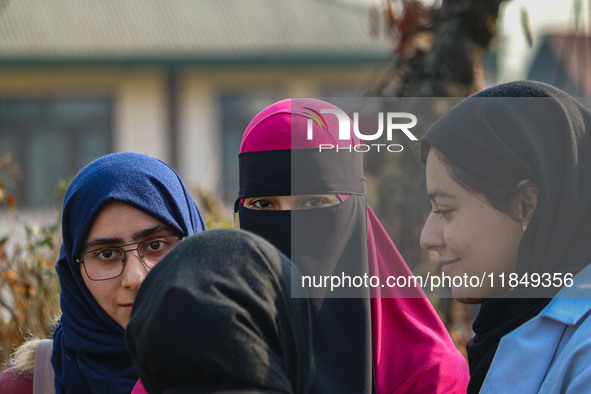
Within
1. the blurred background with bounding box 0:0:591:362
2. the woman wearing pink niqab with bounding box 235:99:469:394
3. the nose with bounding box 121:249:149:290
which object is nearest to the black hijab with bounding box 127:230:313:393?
the woman wearing pink niqab with bounding box 235:99:469:394

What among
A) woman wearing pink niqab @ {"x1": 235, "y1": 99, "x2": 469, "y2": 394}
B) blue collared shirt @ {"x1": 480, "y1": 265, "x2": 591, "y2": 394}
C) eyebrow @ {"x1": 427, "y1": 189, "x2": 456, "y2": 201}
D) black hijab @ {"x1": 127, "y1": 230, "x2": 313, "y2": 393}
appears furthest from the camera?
woman wearing pink niqab @ {"x1": 235, "y1": 99, "x2": 469, "y2": 394}

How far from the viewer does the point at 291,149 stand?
7.06 feet

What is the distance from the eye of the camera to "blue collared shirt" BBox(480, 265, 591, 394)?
1.53 meters

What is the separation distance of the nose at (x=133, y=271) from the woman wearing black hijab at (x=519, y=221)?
0.79 metres

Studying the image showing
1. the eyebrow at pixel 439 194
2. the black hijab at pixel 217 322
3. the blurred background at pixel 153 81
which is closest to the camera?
the black hijab at pixel 217 322

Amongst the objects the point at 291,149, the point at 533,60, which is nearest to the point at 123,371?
the point at 291,149

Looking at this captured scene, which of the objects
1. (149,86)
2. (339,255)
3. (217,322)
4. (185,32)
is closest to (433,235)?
(339,255)

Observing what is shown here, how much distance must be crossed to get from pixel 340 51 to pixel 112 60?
3746mm

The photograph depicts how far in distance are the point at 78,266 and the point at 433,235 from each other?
3.28ft

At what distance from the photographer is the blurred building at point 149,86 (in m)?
12.6

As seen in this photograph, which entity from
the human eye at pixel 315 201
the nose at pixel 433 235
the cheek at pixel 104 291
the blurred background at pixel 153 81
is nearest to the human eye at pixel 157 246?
the cheek at pixel 104 291

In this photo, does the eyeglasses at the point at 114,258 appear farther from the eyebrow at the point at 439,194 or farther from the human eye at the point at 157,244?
the eyebrow at the point at 439,194

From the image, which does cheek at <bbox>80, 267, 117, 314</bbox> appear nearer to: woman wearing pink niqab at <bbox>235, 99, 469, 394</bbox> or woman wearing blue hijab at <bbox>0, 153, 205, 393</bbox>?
woman wearing blue hijab at <bbox>0, 153, 205, 393</bbox>

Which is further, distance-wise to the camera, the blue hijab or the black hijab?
the blue hijab
